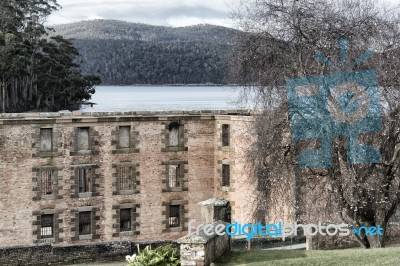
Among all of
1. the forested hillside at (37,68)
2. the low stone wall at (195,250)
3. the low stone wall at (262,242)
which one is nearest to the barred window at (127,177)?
the low stone wall at (262,242)

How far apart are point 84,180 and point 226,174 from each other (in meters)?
8.71

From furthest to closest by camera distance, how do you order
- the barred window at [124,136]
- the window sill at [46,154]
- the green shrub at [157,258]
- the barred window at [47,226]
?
the barred window at [124,136] → the barred window at [47,226] → the window sill at [46,154] → the green shrub at [157,258]

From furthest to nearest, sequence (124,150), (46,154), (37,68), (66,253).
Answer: (37,68) < (124,150) < (46,154) < (66,253)

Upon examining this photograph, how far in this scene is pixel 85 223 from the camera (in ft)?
133

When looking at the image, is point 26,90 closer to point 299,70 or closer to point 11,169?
point 11,169

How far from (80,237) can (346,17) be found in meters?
23.9

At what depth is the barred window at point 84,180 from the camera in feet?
132

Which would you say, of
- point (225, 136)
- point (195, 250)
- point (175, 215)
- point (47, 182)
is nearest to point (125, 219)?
point (175, 215)

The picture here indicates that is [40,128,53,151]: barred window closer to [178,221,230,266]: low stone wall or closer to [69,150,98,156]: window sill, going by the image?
[69,150,98,156]: window sill

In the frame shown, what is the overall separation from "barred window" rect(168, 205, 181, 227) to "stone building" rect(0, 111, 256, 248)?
0.06m

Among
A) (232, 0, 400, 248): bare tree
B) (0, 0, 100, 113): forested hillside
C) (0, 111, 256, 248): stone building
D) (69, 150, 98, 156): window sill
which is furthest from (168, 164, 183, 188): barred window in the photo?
(0, 0, 100, 113): forested hillside

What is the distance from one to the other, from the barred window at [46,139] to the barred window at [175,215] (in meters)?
8.44

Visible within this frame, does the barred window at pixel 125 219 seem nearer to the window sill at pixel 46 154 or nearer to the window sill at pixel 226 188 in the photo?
the window sill at pixel 46 154

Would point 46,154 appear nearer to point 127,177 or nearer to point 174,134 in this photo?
point 127,177
